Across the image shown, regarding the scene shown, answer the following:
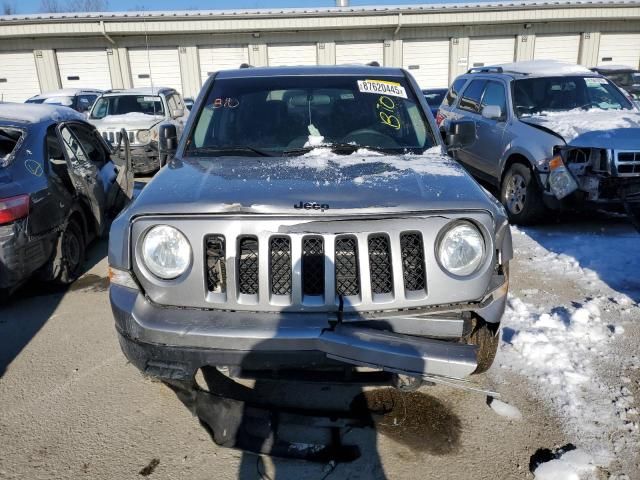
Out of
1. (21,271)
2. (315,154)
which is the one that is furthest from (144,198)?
(21,271)

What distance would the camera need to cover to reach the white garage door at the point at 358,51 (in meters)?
25.1

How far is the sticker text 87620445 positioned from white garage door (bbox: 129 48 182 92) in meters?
23.5

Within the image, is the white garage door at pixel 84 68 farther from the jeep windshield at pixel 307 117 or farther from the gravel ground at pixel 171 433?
the gravel ground at pixel 171 433

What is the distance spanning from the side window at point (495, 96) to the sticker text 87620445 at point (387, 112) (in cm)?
395

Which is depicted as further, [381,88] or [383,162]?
[381,88]

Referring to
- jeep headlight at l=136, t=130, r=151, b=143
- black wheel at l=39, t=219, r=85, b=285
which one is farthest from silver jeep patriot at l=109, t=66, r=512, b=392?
jeep headlight at l=136, t=130, r=151, b=143

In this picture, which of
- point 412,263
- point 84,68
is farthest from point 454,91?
point 84,68

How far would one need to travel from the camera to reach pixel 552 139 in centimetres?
605

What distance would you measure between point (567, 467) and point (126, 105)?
37.1 feet

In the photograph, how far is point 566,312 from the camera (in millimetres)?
4129

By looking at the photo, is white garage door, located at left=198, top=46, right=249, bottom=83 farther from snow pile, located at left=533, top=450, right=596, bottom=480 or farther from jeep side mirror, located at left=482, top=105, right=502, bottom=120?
snow pile, located at left=533, top=450, right=596, bottom=480

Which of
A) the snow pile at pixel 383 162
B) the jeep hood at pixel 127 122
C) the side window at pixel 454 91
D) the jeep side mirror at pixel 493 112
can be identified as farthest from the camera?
the jeep hood at pixel 127 122

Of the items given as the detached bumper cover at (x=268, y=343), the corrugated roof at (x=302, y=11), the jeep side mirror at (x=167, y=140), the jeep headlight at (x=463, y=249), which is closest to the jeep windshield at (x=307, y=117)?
the jeep side mirror at (x=167, y=140)

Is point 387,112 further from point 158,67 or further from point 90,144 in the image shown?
point 158,67
